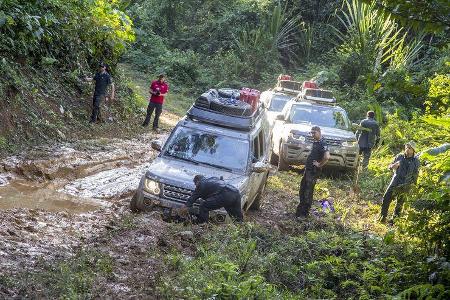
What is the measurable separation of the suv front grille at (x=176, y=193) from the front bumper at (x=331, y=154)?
6555 mm

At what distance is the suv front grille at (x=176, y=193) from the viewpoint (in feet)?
29.0

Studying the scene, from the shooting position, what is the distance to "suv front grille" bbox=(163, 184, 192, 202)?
29.0ft

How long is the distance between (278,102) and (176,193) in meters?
11.8

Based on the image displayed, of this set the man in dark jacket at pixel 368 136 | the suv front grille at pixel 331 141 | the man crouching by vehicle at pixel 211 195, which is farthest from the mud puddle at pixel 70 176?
the man in dark jacket at pixel 368 136

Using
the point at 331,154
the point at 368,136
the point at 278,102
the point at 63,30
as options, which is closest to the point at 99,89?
the point at 63,30

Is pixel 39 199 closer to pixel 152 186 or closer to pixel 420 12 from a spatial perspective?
pixel 152 186

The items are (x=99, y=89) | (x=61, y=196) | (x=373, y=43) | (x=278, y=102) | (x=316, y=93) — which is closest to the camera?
(x=61, y=196)

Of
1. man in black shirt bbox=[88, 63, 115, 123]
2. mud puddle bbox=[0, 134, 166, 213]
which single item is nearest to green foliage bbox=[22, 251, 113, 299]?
mud puddle bbox=[0, 134, 166, 213]

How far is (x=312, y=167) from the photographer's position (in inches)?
432

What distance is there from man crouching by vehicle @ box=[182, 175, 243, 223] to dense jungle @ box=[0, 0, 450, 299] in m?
0.33

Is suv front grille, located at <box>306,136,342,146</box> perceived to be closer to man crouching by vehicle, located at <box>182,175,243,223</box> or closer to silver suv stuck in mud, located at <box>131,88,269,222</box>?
silver suv stuck in mud, located at <box>131,88,269,222</box>

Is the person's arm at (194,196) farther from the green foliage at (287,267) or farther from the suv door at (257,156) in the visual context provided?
the suv door at (257,156)

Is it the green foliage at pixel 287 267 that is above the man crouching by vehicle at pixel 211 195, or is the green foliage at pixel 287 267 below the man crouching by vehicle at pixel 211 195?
below

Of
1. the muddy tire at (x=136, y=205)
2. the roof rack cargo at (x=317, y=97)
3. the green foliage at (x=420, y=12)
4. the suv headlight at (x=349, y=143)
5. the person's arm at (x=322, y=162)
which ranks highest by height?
the green foliage at (x=420, y=12)
